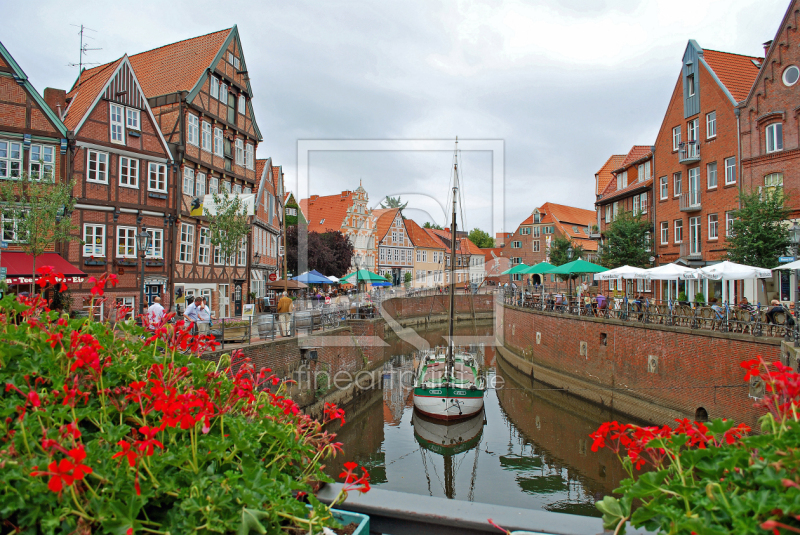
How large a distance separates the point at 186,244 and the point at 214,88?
8.51 m

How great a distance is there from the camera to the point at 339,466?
14.1 metres

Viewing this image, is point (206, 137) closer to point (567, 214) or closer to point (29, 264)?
point (29, 264)

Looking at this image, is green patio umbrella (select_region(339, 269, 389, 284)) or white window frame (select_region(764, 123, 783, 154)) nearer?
white window frame (select_region(764, 123, 783, 154))

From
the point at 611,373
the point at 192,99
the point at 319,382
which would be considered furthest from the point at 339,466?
the point at 192,99

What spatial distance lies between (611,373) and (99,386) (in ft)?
65.7

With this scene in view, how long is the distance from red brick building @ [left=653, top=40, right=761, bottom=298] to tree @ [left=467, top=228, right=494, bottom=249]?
84.1m

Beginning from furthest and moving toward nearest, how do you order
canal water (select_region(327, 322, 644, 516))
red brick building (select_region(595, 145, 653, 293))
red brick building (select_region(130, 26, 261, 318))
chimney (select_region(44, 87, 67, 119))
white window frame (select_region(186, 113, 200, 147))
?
1. red brick building (select_region(595, 145, 653, 293))
2. white window frame (select_region(186, 113, 200, 147))
3. red brick building (select_region(130, 26, 261, 318))
4. chimney (select_region(44, 87, 67, 119))
5. canal water (select_region(327, 322, 644, 516))

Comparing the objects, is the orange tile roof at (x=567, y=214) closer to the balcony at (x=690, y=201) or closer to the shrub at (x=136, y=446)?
the balcony at (x=690, y=201)

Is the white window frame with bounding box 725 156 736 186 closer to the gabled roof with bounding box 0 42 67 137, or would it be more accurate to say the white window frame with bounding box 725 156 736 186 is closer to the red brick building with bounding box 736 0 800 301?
the red brick building with bounding box 736 0 800 301

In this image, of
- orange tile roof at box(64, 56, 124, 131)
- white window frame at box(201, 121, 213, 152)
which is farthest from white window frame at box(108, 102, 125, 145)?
white window frame at box(201, 121, 213, 152)

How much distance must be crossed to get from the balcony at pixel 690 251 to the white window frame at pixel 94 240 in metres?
28.5

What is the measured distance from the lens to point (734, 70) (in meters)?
26.8

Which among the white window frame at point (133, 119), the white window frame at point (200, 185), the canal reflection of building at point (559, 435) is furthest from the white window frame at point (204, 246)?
the canal reflection of building at point (559, 435)

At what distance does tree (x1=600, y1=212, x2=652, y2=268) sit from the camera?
29.3 metres
